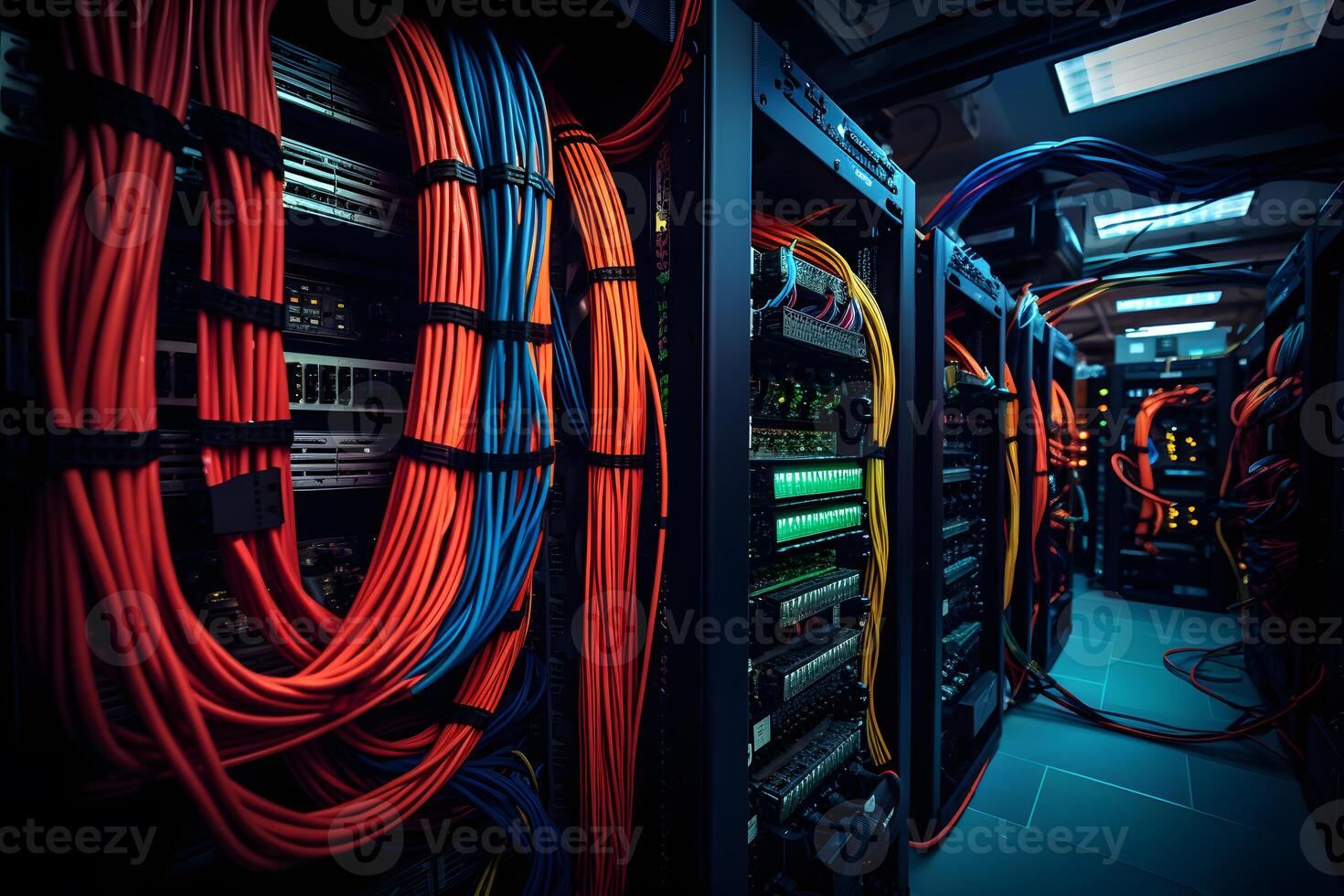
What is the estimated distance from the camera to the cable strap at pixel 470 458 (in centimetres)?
75

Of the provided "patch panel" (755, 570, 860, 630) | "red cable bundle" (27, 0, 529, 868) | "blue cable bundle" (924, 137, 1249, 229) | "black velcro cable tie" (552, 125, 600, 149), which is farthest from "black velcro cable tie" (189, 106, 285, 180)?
"blue cable bundle" (924, 137, 1249, 229)

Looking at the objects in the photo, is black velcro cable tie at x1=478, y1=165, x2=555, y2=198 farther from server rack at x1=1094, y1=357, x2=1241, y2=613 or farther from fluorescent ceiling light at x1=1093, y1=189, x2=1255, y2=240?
server rack at x1=1094, y1=357, x2=1241, y2=613

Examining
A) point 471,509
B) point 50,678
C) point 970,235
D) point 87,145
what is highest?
point 970,235

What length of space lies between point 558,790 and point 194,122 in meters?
1.17

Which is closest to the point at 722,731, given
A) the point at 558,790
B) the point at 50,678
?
the point at 558,790

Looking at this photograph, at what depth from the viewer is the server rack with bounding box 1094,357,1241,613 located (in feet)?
13.7

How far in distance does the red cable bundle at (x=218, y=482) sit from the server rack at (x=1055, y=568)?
3.15m

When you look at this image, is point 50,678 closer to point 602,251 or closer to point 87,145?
point 87,145

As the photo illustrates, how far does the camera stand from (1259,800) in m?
1.94

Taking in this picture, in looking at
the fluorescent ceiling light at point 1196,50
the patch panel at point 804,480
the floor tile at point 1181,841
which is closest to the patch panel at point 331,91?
the patch panel at point 804,480

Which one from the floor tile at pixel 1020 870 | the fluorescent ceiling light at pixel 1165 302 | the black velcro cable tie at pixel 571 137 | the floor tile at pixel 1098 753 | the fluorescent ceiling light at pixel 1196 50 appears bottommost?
the floor tile at pixel 1098 753

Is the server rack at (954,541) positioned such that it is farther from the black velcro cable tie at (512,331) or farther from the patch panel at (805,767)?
the black velcro cable tie at (512,331)

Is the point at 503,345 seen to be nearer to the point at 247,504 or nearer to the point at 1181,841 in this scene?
the point at 247,504

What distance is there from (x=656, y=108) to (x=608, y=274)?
310 millimetres
